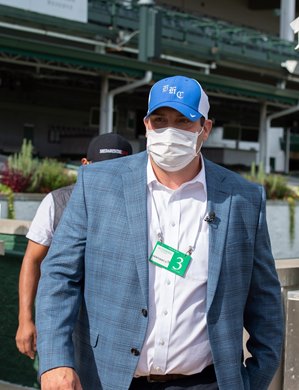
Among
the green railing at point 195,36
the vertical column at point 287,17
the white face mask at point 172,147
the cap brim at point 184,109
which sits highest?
the vertical column at point 287,17

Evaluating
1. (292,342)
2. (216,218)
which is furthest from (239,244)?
(292,342)

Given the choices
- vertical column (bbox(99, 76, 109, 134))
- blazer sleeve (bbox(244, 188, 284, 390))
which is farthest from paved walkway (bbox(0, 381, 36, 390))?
vertical column (bbox(99, 76, 109, 134))

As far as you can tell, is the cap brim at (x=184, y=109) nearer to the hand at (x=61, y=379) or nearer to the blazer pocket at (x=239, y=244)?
the blazer pocket at (x=239, y=244)

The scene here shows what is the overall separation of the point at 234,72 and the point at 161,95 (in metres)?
25.5

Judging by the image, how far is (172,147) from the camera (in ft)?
9.21

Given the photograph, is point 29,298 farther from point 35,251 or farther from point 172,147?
point 172,147

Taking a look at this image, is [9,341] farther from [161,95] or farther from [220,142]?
[220,142]

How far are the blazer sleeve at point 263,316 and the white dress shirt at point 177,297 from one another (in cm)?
27

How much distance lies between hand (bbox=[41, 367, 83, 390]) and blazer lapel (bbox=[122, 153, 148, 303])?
373mm

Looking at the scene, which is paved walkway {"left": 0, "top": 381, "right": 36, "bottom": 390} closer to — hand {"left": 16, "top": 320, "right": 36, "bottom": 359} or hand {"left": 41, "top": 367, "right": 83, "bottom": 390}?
hand {"left": 16, "top": 320, "right": 36, "bottom": 359}

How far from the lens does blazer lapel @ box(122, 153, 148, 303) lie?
8.96 feet

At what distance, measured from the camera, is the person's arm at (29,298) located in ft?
11.8

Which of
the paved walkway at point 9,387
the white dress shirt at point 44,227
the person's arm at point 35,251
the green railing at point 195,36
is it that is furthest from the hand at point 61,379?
the green railing at point 195,36

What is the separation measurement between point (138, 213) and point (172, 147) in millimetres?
274
